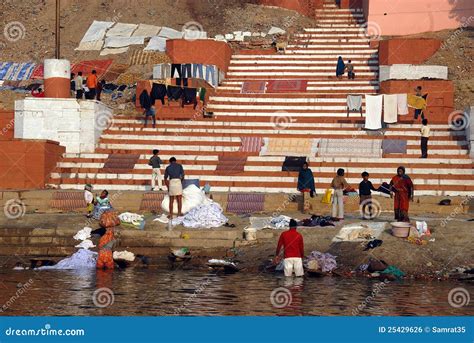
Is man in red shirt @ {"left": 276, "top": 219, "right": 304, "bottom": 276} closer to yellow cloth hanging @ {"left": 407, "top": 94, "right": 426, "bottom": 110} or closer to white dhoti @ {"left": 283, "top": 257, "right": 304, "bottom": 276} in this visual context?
white dhoti @ {"left": 283, "top": 257, "right": 304, "bottom": 276}

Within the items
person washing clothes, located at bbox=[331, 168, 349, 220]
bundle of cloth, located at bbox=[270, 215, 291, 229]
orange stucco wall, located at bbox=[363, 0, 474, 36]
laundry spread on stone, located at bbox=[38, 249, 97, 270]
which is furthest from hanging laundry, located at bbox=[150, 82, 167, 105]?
orange stucco wall, located at bbox=[363, 0, 474, 36]

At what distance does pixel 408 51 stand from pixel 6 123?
544 inches

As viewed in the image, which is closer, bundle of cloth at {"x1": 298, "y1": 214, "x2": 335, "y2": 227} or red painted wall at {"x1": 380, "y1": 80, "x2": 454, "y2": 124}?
bundle of cloth at {"x1": 298, "y1": 214, "x2": 335, "y2": 227}

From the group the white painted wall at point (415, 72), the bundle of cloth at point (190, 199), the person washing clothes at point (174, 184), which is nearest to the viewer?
the person washing clothes at point (174, 184)

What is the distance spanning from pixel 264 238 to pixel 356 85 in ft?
49.2

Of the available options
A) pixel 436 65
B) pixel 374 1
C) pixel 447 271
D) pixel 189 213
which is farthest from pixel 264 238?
pixel 374 1

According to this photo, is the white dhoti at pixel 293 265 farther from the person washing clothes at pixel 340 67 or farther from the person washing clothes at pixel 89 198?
the person washing clothes at pixel 340 67

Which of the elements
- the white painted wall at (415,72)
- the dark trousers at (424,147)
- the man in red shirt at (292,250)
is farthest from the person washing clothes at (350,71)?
the man in red shirt at (292,250)

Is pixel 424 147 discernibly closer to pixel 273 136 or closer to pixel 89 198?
pixel 273 136

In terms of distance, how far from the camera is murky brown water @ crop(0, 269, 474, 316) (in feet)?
56.0

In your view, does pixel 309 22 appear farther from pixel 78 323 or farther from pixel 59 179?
pixel 78 323

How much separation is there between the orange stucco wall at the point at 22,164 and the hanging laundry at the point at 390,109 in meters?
10.3

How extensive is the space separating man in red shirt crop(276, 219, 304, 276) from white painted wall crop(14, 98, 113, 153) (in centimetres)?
1260

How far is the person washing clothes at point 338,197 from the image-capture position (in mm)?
25266
